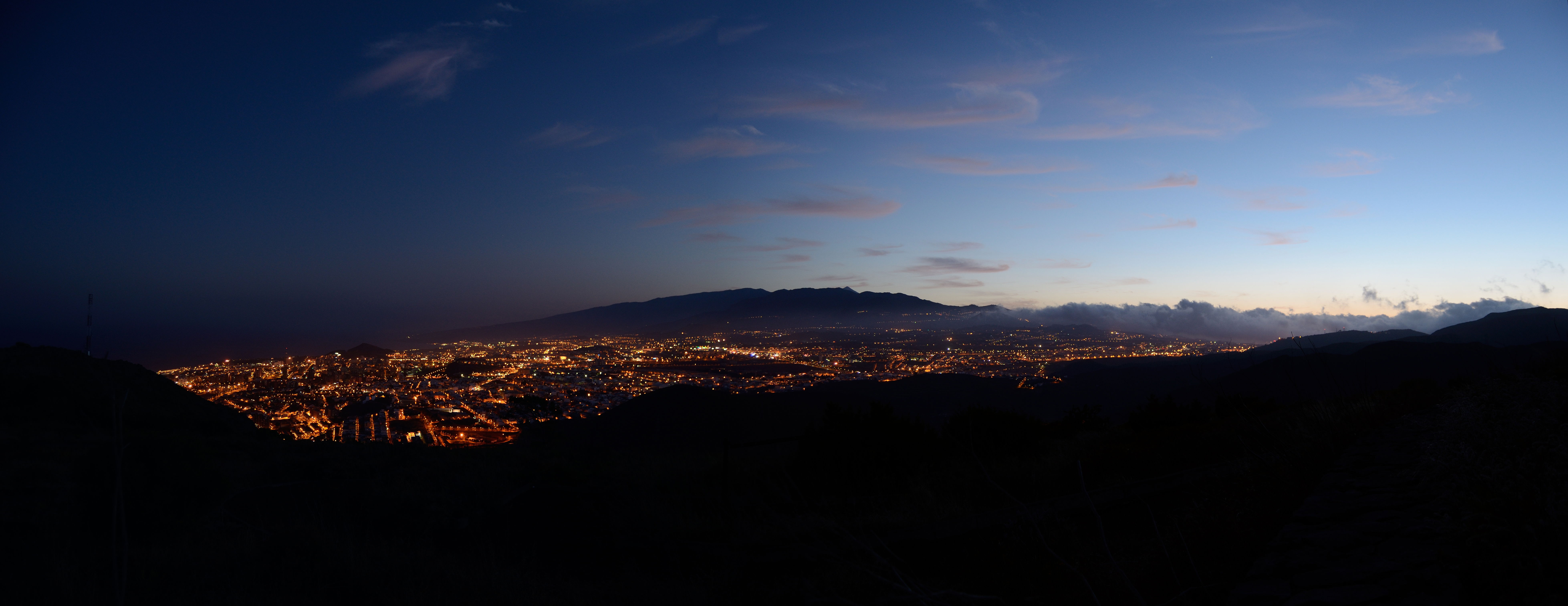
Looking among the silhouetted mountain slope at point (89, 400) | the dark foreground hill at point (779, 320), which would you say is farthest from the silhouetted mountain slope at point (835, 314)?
the silhouetted mountain slope at point (89, 400)

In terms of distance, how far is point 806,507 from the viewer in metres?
4.61

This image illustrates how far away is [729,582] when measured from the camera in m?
5.23

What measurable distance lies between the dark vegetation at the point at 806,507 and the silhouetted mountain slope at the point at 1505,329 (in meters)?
31.5

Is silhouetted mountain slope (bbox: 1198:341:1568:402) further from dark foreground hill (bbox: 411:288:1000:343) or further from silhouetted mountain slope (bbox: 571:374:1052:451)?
dark foreground hill (bbox: 411:288:1000:343)

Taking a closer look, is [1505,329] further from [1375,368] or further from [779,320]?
[779,320]

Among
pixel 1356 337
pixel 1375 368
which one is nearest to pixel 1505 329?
pixel 1356 337

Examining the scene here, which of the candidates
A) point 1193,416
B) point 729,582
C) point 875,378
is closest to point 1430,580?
point 729,582

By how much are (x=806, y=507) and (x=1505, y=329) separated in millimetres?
66350

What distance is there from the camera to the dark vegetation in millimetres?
2934

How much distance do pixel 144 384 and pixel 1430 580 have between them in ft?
86.3

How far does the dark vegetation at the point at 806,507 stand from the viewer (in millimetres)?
2934

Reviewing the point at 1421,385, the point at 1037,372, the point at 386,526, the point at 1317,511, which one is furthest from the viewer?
the point at 1037,372

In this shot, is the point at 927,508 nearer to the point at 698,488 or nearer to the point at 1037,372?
the point at 698,488

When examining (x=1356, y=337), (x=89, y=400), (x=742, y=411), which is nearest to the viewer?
(x=89, y=400)
